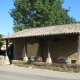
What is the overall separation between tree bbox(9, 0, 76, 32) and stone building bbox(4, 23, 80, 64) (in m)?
14.5

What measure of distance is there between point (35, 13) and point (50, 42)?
21885 millimetres

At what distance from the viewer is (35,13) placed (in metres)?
42.0

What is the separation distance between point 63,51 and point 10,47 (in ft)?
41.5

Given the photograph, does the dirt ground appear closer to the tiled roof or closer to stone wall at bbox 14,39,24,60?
the tiled roof

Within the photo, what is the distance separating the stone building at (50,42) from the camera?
1992cm

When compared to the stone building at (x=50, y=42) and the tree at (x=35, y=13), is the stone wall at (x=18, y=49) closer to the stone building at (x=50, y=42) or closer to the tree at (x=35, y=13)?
the stone building at (x=50, y=42)

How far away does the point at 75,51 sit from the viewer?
21.5 metres

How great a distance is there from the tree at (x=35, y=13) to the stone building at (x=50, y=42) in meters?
14.5

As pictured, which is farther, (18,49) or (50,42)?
(18,49)

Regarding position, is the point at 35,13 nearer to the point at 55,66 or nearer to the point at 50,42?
the point at 50,42

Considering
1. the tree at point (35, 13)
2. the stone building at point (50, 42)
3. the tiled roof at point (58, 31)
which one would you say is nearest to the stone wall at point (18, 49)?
the stone building at point (50, 42)

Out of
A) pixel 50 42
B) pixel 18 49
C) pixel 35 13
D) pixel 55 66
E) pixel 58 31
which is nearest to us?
pixel 55 66

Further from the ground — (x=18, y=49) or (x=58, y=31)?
(x=58, y=31)

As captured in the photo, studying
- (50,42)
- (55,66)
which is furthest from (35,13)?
(55,66)
